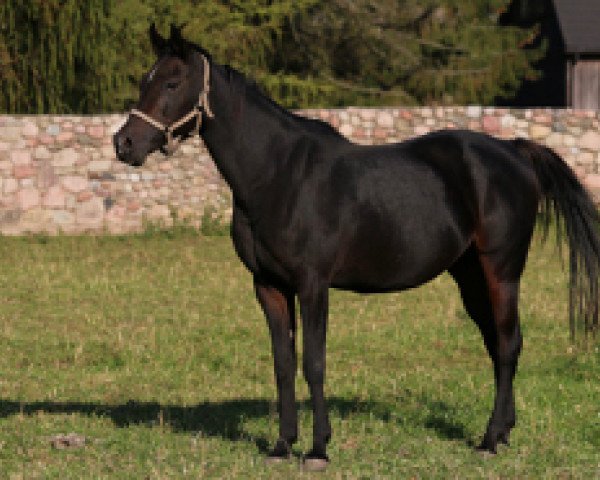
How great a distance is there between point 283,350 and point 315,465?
703 millimetres

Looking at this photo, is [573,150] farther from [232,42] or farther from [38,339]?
[38,339]

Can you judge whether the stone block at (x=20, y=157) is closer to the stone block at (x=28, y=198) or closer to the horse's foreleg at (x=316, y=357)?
the stone block at (x=28, y=198)

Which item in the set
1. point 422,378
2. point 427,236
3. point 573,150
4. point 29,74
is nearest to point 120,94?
point 29,74

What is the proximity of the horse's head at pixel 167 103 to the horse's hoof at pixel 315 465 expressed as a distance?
173 cm

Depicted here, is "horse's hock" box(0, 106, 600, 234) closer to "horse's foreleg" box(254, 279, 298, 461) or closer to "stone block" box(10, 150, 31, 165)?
"stone block" box(10, 150, 31, 165)

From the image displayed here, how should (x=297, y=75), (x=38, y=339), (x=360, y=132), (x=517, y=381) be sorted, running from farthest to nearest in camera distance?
(x=297, y=75) → (x=360, y=132) → (x=38, y=339) → (x=517, y=381)

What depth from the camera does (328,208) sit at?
6750mm

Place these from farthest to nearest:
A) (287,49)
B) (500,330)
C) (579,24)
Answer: (579,24)
(287,49)
(500,330)

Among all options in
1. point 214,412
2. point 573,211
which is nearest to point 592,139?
point 573,211

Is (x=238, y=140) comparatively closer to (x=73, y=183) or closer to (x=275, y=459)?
(x=275, y=459)

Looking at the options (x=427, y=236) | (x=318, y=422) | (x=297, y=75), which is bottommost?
(x=297, y=75)

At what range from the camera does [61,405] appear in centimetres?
848

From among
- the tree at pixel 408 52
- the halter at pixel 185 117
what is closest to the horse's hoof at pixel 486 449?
the halter at pixel 185 117

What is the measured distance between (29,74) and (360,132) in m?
6.28
